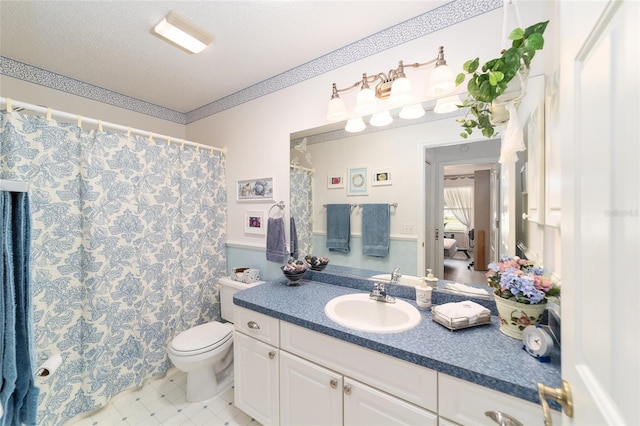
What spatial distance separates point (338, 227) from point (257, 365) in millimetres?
970

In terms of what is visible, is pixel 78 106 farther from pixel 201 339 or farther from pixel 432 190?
pixel 432 190

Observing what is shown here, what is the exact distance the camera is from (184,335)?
5.86ft

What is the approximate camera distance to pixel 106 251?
66.1 inches

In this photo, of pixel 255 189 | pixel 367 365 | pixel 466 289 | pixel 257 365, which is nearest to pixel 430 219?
pixel 466 289


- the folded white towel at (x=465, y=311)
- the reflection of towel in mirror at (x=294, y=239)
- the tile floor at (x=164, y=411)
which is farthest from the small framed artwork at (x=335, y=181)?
the tile floor at (x=164, y=411)

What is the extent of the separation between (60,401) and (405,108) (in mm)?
2702

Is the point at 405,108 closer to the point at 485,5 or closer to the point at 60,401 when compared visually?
the point at 485,5

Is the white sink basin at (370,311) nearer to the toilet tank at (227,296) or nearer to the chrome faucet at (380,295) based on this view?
the chrome faucet at (380,295)

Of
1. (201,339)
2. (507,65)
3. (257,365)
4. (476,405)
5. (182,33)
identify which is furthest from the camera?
(201,339)

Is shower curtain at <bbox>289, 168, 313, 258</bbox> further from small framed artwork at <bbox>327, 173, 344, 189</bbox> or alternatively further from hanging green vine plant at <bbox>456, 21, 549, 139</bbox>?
hanging green vine plant at <bbox>456, 21, 549, 139</bbox>

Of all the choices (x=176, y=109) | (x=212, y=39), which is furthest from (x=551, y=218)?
(x=176, y=109)

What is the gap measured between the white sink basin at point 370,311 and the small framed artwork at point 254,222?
1027 millimetres

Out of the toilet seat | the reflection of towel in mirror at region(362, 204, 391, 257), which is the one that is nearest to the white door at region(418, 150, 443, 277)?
the reflection of towel in mirror at region(362, 204, 391, 257)

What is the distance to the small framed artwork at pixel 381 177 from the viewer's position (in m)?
1.54
